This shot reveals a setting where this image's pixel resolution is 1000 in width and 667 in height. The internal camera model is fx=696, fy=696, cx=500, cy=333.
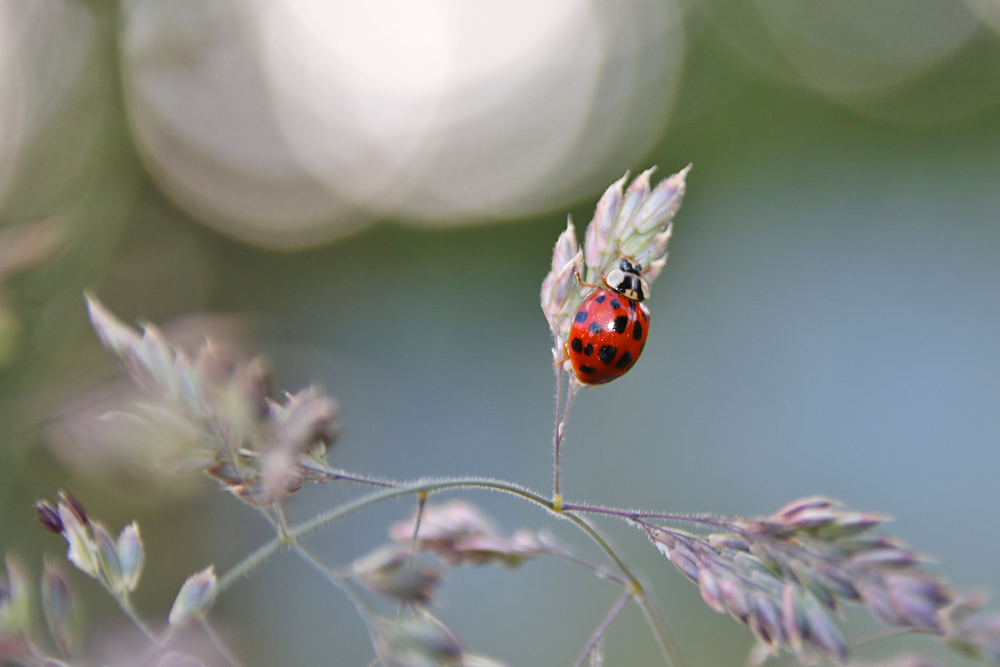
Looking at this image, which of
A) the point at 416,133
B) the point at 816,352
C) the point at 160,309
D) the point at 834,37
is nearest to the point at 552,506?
the point at 160,309

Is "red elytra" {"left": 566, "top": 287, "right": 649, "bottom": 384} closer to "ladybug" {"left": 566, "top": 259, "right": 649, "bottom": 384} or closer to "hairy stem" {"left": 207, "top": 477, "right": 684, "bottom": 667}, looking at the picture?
"ladybug" {"left": 566, "top": 259, "right": 649, "bottom": 384}

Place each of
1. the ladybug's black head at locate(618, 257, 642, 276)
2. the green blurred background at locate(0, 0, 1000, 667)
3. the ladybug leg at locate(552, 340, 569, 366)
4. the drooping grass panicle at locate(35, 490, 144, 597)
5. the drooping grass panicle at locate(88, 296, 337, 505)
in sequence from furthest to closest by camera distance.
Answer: the green blurred background at locate(0, 0, 1000, 667) < the ladybug's black head at locate(618, 257, 642, 276) < the ladybug leg at locate(552, 340, 569, 366) < the drooping grass panicle at locate(35, 490, 144, 597) < the drooping grass panicle at locate(88, 296, 337, 505)

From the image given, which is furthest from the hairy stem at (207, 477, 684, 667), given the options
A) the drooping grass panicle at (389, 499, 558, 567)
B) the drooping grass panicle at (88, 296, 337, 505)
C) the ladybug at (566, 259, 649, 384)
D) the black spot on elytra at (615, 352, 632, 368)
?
the black spot on elytra at (615, 352, 632, 368)

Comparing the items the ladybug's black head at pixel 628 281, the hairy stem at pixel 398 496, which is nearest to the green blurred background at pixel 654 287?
the ladybug's black head at pixel 628 281

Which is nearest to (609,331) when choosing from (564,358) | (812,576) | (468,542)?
(564,358)

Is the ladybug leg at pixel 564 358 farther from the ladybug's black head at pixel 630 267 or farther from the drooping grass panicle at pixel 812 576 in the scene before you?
the drooping grass panicle at pixel 812 576

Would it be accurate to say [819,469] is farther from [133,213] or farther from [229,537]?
[133,213]

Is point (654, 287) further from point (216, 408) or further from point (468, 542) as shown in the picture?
point (216, 408)
